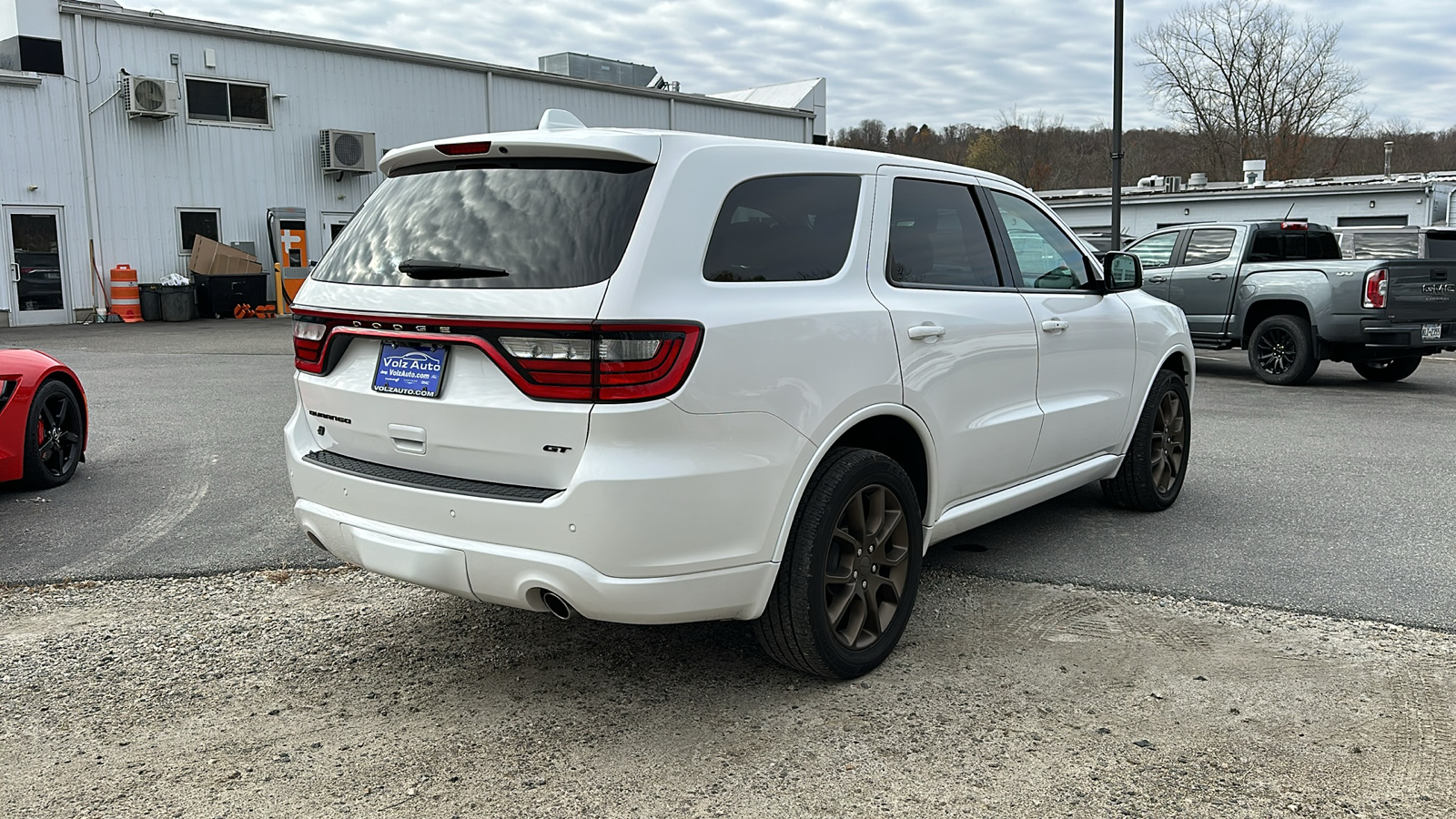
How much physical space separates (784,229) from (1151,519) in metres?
3.37

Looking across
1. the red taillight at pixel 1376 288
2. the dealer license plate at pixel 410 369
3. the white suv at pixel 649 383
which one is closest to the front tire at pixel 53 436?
the white suv at pixel 649 383

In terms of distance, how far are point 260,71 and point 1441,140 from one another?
139 feet

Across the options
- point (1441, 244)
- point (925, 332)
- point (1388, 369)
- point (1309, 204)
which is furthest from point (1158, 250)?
point (1309, 204)

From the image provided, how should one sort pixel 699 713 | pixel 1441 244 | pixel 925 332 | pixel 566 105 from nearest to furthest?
1. pixel 699 713
2. pixel 925 332
3. pixel 1441 244
4. pixel 566 105

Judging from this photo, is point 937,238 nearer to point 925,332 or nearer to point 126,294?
point 925,332

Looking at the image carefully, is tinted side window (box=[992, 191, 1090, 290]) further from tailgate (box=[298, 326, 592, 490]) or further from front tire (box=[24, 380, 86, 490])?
front tire (box=[24, 380, 86, 490])

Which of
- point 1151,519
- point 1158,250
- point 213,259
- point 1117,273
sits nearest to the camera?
point 1117,273

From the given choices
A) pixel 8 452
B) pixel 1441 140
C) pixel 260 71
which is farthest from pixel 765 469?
pixel 1441 140

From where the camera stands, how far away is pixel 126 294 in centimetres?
2142

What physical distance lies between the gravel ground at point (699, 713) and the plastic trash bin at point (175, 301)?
1878 cm

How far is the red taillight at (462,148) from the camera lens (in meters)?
3.55

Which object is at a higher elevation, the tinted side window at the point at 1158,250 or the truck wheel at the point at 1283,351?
the tinted side window at the point at 1158,250

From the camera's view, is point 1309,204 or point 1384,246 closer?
point 1384,246

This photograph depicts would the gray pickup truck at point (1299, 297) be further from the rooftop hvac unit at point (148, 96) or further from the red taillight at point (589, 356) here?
the rooftop hvac unit at point (148, 96)
